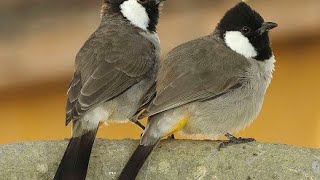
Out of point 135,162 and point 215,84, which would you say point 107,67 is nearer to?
point 215,84

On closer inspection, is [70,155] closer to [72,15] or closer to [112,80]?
[112,80]

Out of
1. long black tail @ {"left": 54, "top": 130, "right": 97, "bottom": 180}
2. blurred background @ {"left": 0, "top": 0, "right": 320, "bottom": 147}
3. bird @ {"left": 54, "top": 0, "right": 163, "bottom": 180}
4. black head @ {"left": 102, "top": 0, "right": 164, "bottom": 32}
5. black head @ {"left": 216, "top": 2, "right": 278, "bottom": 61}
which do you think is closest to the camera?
long black tail @ {"left": 54, "top": 130, "right": 97, "bottom": 180}

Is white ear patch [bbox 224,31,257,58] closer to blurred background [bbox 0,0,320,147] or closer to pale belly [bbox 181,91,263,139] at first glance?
pale belly [bbox 181,91,263,139]

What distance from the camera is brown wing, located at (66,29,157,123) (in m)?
4.48

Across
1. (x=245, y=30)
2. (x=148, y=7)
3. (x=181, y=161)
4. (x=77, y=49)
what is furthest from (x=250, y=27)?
(x=77, y=49)

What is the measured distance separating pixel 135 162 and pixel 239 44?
695 millimetres

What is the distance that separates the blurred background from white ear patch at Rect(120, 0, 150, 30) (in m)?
1.00

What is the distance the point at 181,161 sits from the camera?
4191 millimetres

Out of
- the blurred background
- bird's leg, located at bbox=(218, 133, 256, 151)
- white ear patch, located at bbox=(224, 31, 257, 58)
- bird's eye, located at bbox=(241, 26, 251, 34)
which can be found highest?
bird's eye, located at bbox=(241, 26, 251, 34)

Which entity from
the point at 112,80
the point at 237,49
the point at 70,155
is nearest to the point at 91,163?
the point at 70,155

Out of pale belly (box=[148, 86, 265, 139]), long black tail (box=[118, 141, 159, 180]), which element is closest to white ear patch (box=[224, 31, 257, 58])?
pale belly (box=[148, 86, 265, 139])

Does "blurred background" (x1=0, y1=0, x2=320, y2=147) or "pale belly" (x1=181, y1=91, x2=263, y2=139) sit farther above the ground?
"pale belly" (x1=181, y1=91, x2=263, y2=139)

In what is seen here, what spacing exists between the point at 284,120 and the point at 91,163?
178cm

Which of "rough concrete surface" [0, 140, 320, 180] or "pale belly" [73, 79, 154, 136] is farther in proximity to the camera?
"pale belly" [73, 79, 154, 136]
